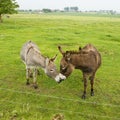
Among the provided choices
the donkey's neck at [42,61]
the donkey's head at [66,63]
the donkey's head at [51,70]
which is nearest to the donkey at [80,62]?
the donkey's head at [66,63]

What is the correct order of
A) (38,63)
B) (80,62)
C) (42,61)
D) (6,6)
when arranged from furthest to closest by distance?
(6,6), (38,63), (42,61), (80,62)

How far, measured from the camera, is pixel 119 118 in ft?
31.3

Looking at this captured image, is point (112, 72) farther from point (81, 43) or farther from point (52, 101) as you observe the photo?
point (81, 43)

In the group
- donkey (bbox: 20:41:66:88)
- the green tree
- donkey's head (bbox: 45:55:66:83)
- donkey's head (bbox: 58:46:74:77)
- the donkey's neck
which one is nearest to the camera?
donkey's head (bbox: 58:46:74:77)

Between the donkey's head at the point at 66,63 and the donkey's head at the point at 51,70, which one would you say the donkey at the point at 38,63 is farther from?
the donkey's head at the point at 66,63

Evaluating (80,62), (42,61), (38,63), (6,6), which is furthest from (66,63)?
(6,6)

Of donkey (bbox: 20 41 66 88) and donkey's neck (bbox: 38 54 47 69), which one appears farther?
donkey's neck (bbox: 38 54 47 69)

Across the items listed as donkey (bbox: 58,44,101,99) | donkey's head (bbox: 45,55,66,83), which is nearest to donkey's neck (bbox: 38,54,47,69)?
donkey's head (bbox: 45,55,66,83)

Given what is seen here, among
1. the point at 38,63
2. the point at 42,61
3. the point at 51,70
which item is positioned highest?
the point at 42,61

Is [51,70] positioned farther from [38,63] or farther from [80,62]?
[80,62]

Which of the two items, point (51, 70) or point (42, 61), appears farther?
point (42, 61)

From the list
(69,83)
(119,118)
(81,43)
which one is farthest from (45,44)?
(119,118)

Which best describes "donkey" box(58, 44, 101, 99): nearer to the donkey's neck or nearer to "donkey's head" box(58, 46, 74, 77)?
"donkey's head" box(58, 46, 74, 77)

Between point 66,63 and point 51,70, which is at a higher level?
point 66,63
